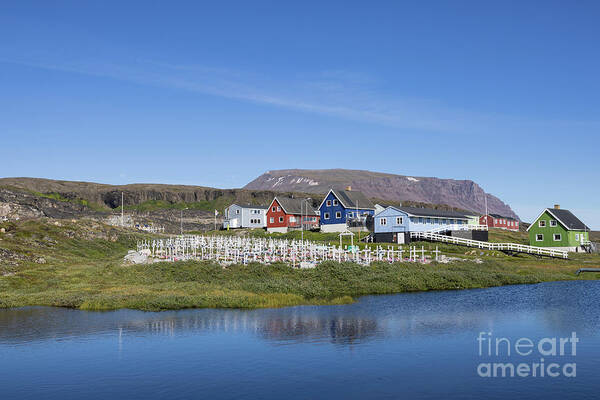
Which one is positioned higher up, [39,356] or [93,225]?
[93,225]

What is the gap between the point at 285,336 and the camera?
93.2 ft

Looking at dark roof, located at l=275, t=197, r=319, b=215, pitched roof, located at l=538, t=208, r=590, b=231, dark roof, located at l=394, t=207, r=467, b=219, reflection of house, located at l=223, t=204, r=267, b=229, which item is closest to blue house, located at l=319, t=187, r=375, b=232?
dark roof, located at l=275, t=197, r=319, b=215

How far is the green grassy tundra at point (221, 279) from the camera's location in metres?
40.2

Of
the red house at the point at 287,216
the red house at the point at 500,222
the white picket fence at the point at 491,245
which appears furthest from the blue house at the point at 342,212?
the red house at the point at 500,222

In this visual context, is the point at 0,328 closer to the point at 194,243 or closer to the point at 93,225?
the point at 194,243

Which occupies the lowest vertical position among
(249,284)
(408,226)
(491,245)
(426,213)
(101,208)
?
(249,284)

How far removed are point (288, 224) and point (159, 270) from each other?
195ft

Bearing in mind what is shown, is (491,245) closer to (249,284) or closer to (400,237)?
(400,237)

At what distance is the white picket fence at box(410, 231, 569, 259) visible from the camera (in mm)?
73812

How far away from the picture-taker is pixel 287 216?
11081cm

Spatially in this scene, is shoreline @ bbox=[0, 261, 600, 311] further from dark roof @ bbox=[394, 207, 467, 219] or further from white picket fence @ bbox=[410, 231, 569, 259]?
dark roof @ bbox=[394, 207, 467, 219]

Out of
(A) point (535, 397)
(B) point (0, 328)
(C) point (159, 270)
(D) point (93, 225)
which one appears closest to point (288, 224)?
(D) point (93, 225)

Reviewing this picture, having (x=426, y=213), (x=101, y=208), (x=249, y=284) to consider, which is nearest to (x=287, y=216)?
(x=426, y=213)

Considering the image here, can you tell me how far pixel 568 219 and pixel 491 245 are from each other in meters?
17.9
